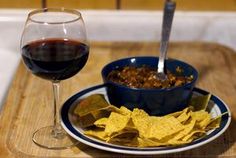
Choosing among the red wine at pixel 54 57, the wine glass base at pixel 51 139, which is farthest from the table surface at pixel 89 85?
the red wine at pixel 54 57

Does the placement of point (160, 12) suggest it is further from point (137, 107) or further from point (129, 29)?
point (137, 107)

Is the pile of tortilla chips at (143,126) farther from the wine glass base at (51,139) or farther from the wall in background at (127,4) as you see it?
the wall in background at (127,4)

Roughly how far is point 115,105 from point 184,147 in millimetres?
169

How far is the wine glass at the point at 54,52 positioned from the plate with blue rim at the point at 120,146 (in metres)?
0.02

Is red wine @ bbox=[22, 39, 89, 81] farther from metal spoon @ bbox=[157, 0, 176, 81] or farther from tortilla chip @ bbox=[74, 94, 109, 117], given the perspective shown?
metal spoon @ bbox=[157, 0, 176, 81]

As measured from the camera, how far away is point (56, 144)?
0.83 meters

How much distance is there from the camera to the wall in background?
1.40m

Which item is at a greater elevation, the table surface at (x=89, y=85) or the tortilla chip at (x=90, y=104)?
the tortilla chip at (x=90, y=104)

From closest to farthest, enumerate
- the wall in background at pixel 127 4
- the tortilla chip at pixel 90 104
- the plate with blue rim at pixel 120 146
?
the plate with blue rim at pixel 120 146
the tortilla chip at pixel 90 104
the wall in background at pixel 127 4

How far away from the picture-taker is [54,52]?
790mm

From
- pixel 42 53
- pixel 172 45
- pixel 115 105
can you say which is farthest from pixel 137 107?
pixel 172 45

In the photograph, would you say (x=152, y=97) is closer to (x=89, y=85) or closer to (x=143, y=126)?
(x=143, y=126)

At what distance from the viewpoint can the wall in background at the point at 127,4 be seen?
1404 millimetres

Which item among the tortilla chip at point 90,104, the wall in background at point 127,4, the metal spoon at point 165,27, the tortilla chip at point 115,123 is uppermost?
the metal spoon at point 165,27
